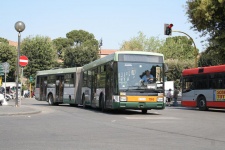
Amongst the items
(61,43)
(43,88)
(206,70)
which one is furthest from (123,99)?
(61,43)

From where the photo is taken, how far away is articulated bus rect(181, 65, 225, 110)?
74.0ft

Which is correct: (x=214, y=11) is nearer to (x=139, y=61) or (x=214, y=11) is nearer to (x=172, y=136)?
(x=139, y=61)

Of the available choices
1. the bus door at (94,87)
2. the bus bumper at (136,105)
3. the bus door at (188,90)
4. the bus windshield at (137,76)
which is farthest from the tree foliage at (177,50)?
the bus bumper at (136,105)

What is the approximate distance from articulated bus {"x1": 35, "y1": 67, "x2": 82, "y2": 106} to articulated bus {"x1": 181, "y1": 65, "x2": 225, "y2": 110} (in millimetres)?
7388

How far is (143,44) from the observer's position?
2987 inches

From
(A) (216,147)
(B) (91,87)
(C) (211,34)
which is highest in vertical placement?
(C) (211,34)

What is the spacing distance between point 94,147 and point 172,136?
290cm

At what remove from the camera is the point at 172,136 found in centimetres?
1021

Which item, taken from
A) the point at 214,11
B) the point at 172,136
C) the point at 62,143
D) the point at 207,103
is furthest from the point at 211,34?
the point at 62,143

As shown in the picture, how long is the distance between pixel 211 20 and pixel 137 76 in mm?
12753

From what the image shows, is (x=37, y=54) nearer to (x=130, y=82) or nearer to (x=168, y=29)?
(x=168, y=29)

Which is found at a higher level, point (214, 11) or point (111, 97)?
point (214, 11)

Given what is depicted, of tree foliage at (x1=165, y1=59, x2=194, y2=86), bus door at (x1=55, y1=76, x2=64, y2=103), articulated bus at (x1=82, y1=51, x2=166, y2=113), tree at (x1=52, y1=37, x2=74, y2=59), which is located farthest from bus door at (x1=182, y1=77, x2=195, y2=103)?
tree at (x1=52, y1=37, x2=74, y2=59)

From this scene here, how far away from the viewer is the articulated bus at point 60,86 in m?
26.6
